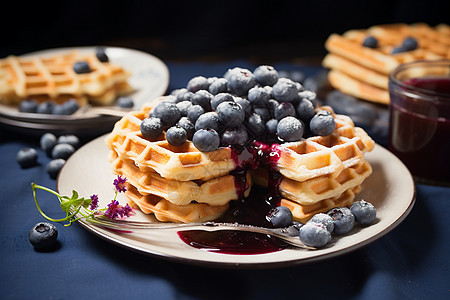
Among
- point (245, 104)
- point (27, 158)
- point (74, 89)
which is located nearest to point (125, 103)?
point (74, 89)

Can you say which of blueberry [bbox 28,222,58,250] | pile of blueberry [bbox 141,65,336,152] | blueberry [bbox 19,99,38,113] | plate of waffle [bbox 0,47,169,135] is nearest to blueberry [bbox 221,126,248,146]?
pile of blueberry [bbox 141,65,336,152]

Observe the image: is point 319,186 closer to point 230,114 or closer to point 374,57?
point 230,114

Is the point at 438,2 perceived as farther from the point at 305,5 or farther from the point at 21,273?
the point at 21,273

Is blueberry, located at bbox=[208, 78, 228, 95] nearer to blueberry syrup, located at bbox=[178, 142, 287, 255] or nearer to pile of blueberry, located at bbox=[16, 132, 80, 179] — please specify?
blueberry syrup, located at bbox=[178, 142, 287, 255]

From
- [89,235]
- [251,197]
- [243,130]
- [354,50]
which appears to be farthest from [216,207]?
[354,50]

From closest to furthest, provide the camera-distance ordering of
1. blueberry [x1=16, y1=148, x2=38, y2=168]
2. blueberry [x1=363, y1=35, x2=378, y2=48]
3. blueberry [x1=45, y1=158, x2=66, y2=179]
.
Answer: blueberry [x1=45, y1=158, x2=66, y2=179], blueberry [x1=16, y1=148, x2=38, y2=168], blueberry [x1=363, y1=35, x2=378, y2=48]

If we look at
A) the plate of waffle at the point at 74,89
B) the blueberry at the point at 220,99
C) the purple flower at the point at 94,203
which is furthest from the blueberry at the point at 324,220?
the plate of waffle at the point at 74,89
